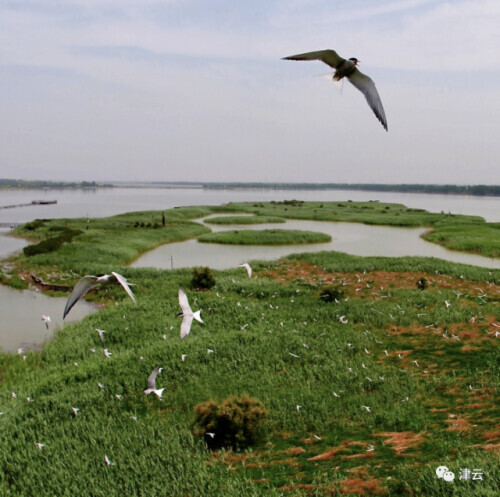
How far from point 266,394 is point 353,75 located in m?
6.29

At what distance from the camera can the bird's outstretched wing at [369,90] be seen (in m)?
3.98

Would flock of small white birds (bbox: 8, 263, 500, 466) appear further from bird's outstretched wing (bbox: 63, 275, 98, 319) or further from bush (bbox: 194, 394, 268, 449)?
bush (bbox: 194, 394, 268, 449)

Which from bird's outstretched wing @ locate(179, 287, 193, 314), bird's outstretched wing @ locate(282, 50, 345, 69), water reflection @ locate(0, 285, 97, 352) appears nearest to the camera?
bird's outstretched wing @ locate(282, 50, 345, 69)

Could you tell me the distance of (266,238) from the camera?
113 ft

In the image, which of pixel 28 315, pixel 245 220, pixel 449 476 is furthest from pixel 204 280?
pixel 245 220

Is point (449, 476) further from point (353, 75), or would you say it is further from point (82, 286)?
point (82, 286)

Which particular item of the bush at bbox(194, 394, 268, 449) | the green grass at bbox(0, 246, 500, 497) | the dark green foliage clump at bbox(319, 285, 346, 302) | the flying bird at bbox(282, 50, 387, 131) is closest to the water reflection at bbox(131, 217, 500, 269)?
the dark green foliage clump at bbox(319, 285, 346, 302)

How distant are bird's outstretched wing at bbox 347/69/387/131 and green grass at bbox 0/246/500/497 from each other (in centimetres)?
421

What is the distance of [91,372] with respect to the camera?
9500 mm

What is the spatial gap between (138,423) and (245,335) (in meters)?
4.51

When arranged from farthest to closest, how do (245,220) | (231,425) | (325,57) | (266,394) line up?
(245,220) < (266,394) < (231,425) < (325,57)

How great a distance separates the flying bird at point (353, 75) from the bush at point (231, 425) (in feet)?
16.7

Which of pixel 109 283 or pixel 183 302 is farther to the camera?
pixel 183 302

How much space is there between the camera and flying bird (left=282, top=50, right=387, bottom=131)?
13.0 ft
